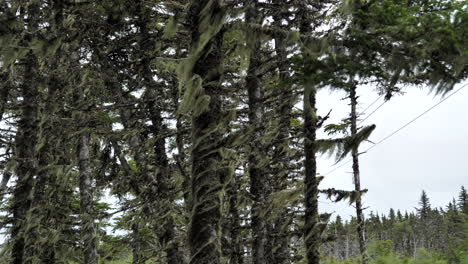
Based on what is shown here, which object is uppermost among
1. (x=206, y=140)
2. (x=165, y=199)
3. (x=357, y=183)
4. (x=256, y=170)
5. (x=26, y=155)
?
(x=357, y=183)

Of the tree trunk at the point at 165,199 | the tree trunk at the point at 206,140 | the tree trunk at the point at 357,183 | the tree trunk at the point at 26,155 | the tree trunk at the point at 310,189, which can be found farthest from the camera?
the tree trunk at the point at 357,183

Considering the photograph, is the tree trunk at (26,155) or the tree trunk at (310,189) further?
the tree trunk at (310,189)

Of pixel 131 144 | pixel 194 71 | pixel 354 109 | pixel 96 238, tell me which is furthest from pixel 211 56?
pixel 354 109

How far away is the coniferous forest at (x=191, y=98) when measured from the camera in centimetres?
496

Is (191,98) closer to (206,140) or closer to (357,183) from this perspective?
(206,140)

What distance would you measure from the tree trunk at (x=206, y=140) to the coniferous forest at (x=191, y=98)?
16 mm

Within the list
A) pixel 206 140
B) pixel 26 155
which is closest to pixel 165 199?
pixel 206 140

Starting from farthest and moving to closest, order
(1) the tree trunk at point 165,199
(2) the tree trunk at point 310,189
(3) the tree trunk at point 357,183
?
(3) the tree trunk at point 357,183, (2) the tree trunk at point 310,189, (1) the tree trunk at point 165,199

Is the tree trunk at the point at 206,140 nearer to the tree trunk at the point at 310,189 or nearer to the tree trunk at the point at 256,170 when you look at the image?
the tree trunk at the point at 256,170

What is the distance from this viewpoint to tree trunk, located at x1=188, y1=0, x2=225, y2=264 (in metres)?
4.80

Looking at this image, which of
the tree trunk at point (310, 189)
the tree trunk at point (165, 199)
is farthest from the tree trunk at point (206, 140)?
the tree trunk at point (310, 189)

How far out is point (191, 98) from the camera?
15.7 feet

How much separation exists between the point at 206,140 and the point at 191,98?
0.62 metres

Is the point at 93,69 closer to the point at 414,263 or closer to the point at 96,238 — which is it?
the point at 96,238
